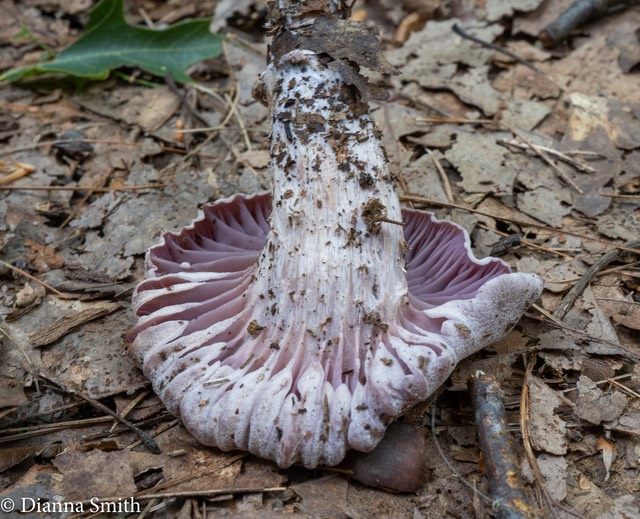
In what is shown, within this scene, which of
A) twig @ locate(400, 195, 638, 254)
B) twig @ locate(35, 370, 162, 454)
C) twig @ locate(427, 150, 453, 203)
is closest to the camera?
twig @ locate(35, 370, 162, 454)

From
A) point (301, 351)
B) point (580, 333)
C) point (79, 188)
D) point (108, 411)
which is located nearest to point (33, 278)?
point (79, 188)

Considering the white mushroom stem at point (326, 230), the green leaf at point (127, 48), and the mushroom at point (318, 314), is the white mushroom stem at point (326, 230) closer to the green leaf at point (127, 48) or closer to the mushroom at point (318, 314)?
the mushroom at point (318, 314)

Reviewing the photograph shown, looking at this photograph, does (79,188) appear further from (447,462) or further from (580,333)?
(580,333)

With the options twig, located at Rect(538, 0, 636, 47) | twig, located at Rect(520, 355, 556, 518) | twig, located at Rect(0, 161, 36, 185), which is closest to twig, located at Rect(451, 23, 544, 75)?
twig, located at Rect(538, 0, 636, 47)

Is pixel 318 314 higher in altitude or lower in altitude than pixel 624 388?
higher

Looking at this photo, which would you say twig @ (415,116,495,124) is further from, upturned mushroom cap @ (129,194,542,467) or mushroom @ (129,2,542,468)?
mushroom @ (129,2,542,468)

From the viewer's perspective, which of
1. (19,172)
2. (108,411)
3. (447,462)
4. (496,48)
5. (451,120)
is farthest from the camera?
(496,48)
